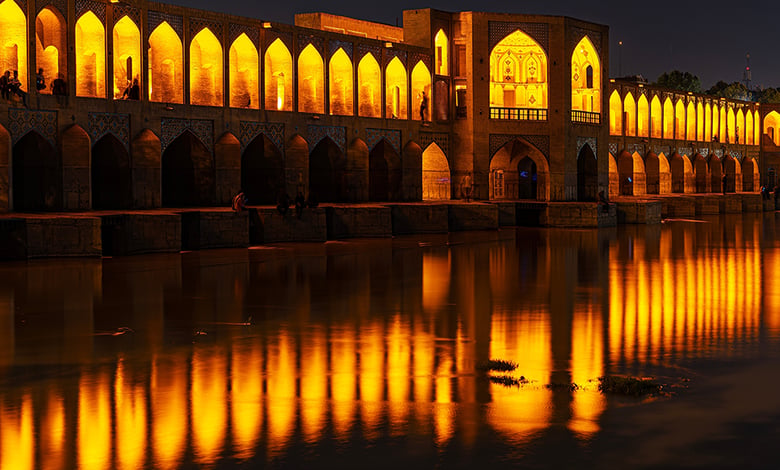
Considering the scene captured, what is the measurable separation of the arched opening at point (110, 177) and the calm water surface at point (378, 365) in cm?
518

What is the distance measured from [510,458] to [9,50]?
17.6 m

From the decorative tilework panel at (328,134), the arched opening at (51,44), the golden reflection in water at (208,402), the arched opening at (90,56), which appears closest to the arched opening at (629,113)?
the decorative tilework panel at (328,134)

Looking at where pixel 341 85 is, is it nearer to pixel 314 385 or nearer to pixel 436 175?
pixel 436 175

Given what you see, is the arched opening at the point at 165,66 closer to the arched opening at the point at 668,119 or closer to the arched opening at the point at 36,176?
the arched opening at the point at 36,176

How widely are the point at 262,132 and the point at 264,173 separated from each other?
1.16m

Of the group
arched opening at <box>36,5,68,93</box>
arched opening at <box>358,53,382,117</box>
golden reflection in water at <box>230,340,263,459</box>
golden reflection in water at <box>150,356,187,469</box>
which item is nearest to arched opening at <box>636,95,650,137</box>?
arched opening at <box>358,53,382,117</box>

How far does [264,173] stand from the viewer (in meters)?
25.4

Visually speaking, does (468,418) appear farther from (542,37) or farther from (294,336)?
(542,37)

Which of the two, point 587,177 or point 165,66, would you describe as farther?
point 587,177

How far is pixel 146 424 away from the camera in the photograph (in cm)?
623

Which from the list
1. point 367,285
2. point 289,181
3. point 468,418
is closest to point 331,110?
point 289,181

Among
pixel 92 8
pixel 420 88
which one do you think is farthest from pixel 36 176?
pixel 420 88

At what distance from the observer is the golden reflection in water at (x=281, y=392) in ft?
19.6

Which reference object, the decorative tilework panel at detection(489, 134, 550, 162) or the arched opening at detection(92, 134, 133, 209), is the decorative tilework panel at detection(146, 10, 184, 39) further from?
the decorative tilework panel at detection(489, 134, 550, 162)
